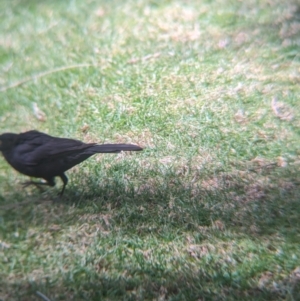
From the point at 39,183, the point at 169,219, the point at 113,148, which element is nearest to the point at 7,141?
the point at 39,183

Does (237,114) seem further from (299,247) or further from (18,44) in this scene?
(18,44)

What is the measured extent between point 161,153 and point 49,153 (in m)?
1.05

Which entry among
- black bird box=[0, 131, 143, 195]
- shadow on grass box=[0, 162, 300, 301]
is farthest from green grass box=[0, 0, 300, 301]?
black bird box=[0, 131, 143, 195]

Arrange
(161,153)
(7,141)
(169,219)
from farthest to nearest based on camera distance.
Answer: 1. (161,153)
2. (7,141)
3. (169,219)

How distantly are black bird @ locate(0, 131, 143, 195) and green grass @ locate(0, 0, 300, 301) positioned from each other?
0.26 meters

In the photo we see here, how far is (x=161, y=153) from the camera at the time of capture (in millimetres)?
4777

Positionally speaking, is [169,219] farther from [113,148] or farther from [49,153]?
[49,153]

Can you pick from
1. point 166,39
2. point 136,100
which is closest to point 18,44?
point 166,39

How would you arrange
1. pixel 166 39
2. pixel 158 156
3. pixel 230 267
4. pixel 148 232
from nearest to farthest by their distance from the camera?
pixel 230 267 → pixel 148 232 → pixel 158 156 → pixel 166 39

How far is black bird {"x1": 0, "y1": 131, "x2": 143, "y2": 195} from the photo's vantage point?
4.07 m

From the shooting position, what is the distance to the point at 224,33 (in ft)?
22.4

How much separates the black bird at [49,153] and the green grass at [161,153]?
256mm

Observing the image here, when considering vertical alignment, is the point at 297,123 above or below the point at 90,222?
above

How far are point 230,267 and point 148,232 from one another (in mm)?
637
